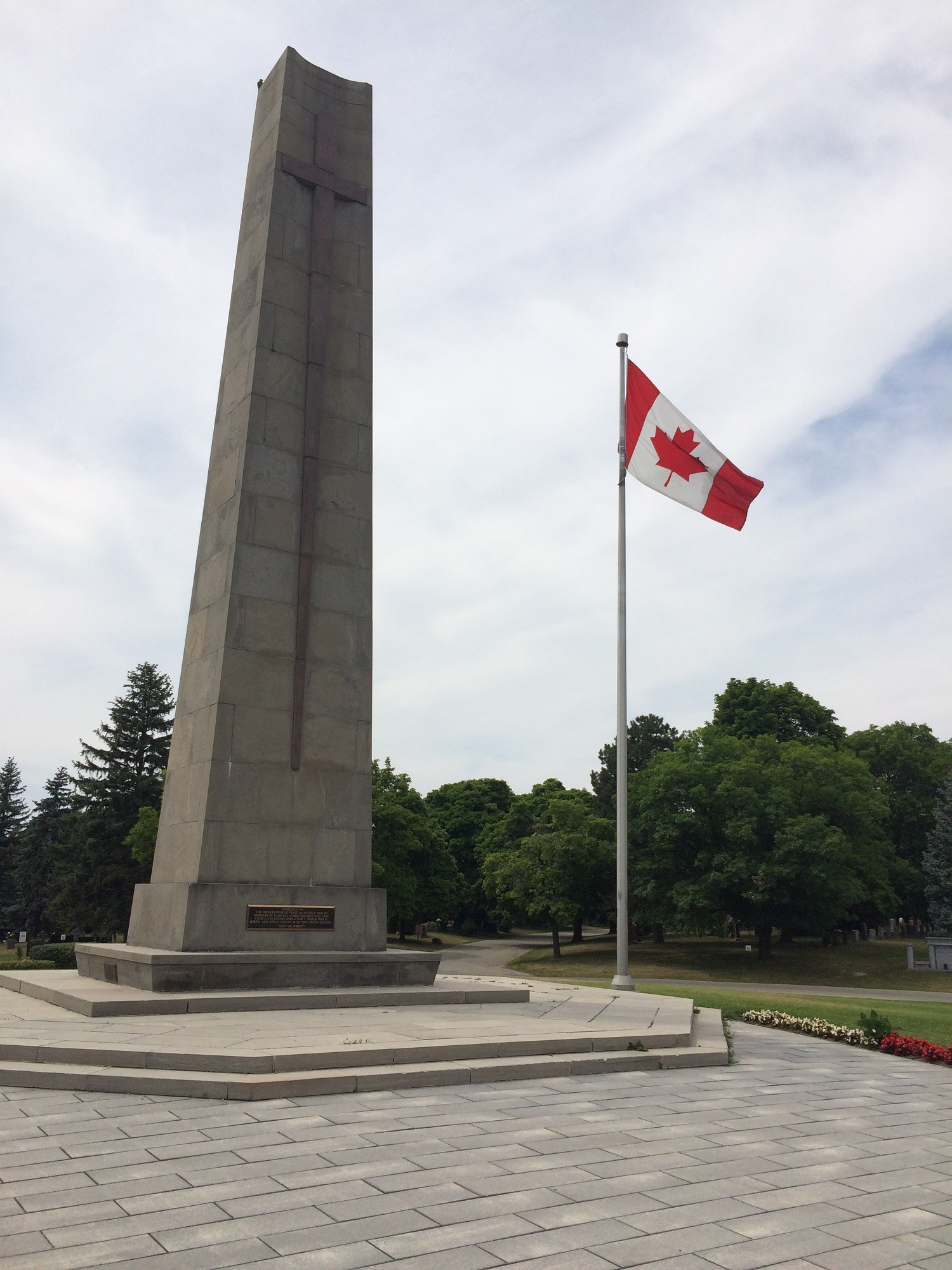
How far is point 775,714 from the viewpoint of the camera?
59.1m

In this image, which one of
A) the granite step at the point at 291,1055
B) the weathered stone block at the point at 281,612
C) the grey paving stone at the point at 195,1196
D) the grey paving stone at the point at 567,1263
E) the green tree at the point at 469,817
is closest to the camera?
the grey paving stone at the point at 567,1263

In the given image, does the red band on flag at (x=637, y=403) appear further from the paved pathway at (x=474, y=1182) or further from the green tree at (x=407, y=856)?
the green tree at (x=407, y=856)

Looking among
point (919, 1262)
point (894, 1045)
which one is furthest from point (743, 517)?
point (919, 1262)

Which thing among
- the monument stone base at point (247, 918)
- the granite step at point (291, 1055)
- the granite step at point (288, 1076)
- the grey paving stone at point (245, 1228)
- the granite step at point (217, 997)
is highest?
the monument stone base at point (247, 918)

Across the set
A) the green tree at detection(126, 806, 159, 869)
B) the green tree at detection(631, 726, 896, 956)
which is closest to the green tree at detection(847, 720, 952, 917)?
the green tree at detection(631, 726, 896, 956)

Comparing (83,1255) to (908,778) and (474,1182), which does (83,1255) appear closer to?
(474,1182)

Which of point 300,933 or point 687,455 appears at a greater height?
point 687,455

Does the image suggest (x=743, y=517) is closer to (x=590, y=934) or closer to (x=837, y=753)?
(x=837, y=753)

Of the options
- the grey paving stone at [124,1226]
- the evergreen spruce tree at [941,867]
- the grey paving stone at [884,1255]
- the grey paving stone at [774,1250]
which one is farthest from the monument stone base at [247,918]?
the evergreen spruce tree at [941,867]

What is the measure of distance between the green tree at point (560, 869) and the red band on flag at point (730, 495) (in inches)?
1151

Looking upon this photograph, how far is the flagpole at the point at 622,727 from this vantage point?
18.8 m

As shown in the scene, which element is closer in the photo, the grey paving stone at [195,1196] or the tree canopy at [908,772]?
the grey paving stone at [195,1196]

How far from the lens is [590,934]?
68812 millimetres

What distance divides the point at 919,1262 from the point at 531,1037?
18.5 ft
